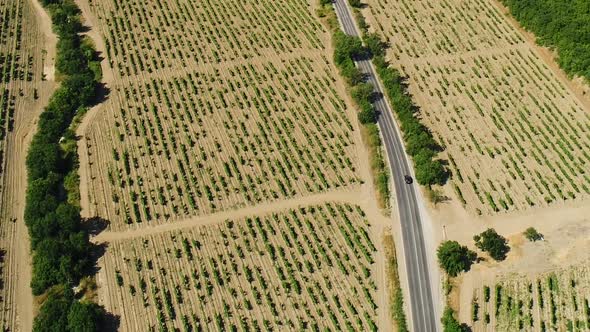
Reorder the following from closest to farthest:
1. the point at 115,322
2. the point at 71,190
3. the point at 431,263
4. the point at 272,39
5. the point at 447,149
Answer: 1. the point at 115,322
2. the point at 431,263
3. the point at 71,190
4. the point at 447,149
5. the point at 272,39

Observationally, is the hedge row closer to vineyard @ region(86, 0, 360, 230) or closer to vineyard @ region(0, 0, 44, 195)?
vineyard @ region(86, 0, 360, 230)

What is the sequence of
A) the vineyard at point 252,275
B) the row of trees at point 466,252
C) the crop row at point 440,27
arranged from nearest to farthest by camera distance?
the vineyard at point 252,275 → the row of trees at point 466,252 → the crop row at point 440,27

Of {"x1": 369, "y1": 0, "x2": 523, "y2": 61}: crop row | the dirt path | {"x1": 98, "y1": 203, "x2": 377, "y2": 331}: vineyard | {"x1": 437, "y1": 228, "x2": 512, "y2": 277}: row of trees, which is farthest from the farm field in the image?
{"x1": 369, "y1": 0, "x2": 523, "y2": 61}: crop row

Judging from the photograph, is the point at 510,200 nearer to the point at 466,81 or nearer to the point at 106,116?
the point at 466,81

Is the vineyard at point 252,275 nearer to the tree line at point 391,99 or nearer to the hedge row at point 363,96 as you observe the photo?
the hedge row at point 363,96

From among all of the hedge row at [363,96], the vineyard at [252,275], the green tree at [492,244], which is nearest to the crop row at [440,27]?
the hedge row at [363,96]

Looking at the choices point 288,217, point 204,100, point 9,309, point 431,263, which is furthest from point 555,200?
point 9,309
